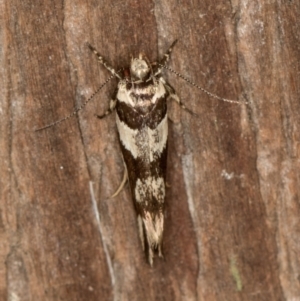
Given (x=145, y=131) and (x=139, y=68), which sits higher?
(x=139, y=68)

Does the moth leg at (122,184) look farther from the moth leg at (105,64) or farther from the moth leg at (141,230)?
the moth leg at (105,64)

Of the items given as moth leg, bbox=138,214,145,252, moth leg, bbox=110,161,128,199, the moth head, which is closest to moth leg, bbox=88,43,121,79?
the moth head

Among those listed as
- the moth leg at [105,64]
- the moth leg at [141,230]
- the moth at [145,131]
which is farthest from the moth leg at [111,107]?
the moth leg at [141,230]

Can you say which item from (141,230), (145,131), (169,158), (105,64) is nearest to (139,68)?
(105,64)

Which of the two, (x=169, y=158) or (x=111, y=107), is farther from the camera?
(x=169, y=158)

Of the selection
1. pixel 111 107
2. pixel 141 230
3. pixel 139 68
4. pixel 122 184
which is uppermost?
pixel 139 68

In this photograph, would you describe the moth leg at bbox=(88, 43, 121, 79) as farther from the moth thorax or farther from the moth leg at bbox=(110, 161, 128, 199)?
the moth leg at bbox=(110, 161, 128, 199)

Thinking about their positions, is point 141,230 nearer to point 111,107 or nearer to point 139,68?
point 111,107
